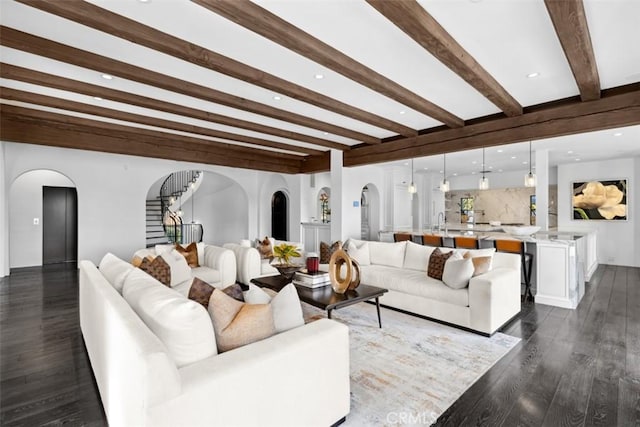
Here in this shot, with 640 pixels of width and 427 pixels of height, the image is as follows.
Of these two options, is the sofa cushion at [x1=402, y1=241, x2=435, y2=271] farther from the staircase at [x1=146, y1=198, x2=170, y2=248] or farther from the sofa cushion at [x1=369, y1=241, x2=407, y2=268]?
the staircase at [x1=146, y1=198, x2=170, y2=248]

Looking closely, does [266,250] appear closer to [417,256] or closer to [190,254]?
[190,254]

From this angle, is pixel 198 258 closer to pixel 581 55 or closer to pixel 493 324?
pixel 493 324

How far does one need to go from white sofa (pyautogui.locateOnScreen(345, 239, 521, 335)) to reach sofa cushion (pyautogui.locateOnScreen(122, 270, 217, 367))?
112 inches

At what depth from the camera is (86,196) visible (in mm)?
6531

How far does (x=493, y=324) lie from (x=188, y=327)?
309 centimetres

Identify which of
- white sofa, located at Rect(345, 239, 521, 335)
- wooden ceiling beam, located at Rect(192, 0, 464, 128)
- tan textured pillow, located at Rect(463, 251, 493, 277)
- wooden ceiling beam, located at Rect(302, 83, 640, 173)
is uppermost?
wooden ceiling beam, located at Rect(192, 0, 464, 128)

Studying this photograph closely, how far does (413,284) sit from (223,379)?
3025mm

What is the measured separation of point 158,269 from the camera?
3670 mm

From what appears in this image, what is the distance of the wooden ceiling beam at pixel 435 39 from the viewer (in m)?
2.06

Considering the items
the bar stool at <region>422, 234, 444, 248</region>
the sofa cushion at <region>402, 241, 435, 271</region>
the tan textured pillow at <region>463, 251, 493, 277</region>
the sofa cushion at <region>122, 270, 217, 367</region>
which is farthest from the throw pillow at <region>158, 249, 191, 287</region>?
the bar stool at <region>422, 234, 444, 248</region>

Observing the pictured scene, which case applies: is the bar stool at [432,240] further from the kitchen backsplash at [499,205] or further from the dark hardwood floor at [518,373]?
the kitchen backsplash at [499,205]

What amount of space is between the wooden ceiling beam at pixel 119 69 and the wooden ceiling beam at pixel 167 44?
0.70 m

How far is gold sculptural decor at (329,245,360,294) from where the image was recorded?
337 cm

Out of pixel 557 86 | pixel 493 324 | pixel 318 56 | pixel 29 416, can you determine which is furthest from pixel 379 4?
pixel 29 416
